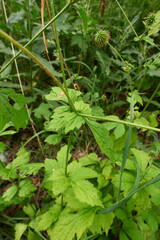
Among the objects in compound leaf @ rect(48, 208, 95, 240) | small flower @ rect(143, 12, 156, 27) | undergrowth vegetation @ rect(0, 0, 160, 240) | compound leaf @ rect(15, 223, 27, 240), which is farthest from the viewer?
compound leaf @ rect(15, 223, 27, 240)

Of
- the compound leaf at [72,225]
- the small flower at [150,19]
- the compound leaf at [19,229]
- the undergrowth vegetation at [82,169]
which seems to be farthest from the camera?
the compound leaf at [19,229]

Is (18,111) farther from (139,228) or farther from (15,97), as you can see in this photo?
(139,228)

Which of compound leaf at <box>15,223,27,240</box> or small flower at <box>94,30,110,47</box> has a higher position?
small flower at <box>94,30,110,47</box>

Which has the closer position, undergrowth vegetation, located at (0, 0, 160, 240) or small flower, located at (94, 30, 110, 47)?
undergrowth vegetation, located at (0, 0, 160, 240)

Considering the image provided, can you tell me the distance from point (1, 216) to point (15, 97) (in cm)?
134

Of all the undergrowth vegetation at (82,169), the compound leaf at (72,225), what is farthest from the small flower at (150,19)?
the compound leaf at (72,225)

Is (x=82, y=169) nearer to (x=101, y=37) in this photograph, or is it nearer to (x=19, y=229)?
(x=19, y=229)

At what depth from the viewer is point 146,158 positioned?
1050 millimetres

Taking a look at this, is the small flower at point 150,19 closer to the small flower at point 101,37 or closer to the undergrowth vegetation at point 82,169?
the undergrowth vegetation at point 82,169

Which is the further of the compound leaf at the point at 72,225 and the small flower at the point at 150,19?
the small flower at the point at 150,19

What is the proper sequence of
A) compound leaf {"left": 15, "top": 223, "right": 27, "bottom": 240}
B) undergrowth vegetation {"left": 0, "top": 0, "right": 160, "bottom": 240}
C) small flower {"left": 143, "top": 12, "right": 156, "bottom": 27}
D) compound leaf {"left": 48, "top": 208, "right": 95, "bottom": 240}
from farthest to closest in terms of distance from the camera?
compound leaf {"left": 15, "top": 223, "right": 27, "bottom": 240}, small flower {"left": 143, "top": 12, "right": 156, "bottom": 27}, compound leaf {"left": 48, "top": 208, "right": 95, "bottom": 240}, undergrowth vegetation {"left": 0, "top": 0, "right": 160, "bottom": 240}

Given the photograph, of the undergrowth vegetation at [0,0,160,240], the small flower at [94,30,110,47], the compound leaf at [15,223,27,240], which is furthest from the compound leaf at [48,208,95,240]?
the small flower at [94,30,110,47]

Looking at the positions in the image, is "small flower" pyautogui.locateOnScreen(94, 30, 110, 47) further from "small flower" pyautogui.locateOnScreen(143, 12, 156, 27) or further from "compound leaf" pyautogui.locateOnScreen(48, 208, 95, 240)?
"compound leaf" pyautogui.locateOnScreen(48, 208, 95, 240)

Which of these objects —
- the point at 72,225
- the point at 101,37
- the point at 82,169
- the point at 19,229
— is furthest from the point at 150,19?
the point at 19,229
